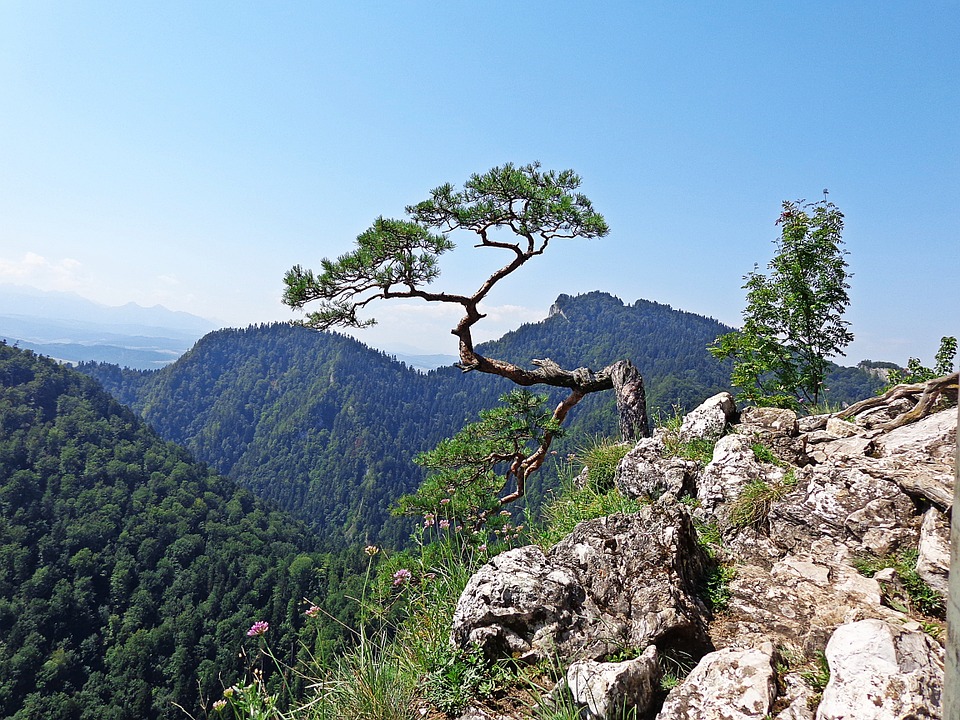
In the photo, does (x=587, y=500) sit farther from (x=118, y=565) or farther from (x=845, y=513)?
(x=118, y=565)

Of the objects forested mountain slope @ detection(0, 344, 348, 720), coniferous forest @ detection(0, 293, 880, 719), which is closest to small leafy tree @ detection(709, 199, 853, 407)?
coniferous forest @ detection(0, 293, 880, 719)

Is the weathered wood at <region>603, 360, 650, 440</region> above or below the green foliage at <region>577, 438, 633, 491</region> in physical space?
above

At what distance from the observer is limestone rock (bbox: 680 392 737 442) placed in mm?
6126

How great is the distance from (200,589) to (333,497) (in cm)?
9745

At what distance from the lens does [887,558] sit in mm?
3486

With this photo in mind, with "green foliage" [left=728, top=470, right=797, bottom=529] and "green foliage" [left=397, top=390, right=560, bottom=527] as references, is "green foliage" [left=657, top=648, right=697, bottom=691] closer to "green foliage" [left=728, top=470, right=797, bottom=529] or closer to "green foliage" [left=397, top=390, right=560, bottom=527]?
"green foliage" [left=728, top=470, right=797, bottom=529]

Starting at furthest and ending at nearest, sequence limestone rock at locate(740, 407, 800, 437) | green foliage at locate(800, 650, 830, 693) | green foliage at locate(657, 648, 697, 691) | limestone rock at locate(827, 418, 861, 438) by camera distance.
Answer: limestone rock at locate(740, 407, 800, 437) < limestone rock at locate(827, 418, 861, 438) < green foliage at locate(657, 648, 697, 691) < green foliage at locate(800, 650, 830, 693)

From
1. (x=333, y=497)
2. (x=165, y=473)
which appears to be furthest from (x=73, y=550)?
(x=333, y=497)

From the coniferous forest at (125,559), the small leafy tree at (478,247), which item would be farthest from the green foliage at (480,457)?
the coniferous forest at (125,559)

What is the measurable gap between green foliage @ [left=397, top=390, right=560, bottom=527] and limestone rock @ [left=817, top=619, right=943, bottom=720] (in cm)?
383

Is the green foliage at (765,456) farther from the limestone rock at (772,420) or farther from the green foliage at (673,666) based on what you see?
the green foliage at (673,666)

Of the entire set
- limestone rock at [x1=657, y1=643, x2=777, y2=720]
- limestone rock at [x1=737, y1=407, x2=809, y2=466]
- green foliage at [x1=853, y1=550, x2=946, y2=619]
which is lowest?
limestone rock at [x1=657, y1=643, x2=777, y2=720]

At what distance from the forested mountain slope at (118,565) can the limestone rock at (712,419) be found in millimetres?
62990

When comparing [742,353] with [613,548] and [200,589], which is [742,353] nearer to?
[613,548]
